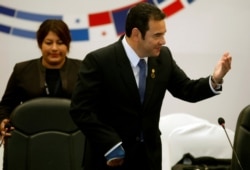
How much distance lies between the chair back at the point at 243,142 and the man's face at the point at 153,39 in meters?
0.55

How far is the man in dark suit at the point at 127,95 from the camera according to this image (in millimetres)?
1518

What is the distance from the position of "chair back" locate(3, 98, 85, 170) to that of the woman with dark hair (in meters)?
0.20

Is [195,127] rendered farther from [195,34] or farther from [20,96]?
[20,96]

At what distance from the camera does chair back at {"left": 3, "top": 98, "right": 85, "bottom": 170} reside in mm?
1926

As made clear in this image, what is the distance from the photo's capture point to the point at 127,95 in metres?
1.54

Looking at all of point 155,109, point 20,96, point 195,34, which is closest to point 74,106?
point 155,109

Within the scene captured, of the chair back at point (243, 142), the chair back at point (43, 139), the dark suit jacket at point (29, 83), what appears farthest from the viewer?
the dark suit jacket at point (29, 83)

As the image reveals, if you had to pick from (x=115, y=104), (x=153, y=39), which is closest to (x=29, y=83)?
(x=115, y=104)

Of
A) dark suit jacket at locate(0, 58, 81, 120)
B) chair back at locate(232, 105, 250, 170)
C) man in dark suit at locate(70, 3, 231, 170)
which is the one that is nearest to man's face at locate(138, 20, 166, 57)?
man in dark suit at locate(70, 3, 231, 170)

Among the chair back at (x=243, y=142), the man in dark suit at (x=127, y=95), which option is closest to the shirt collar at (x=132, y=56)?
the man in dark suit at (x=127, y=95)

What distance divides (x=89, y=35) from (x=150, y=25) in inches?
54.7

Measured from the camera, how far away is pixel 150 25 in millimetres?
1539

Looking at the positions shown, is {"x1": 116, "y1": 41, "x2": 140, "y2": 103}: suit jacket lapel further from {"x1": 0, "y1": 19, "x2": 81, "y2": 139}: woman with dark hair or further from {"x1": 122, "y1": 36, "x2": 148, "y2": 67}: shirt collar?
{"x1": 0, "y1": 19, "x2": 81, "y2": 139}: woman with dark hair

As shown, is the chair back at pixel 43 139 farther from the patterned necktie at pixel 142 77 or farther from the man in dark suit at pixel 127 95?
the patterned necktie at pixel 142 77
